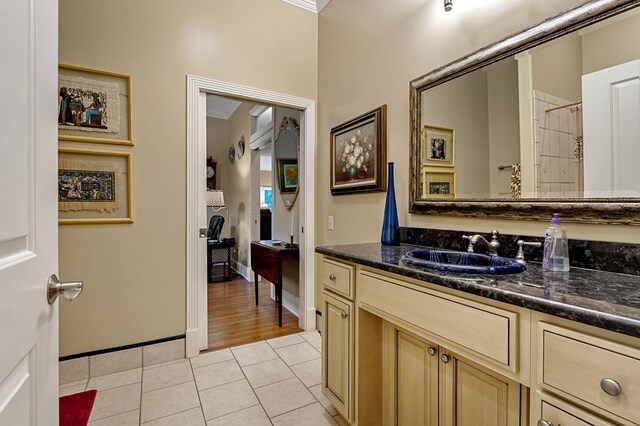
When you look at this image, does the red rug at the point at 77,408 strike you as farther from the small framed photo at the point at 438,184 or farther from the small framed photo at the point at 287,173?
the small framed photo at the point at 287,173

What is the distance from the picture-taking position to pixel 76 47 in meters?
2.08

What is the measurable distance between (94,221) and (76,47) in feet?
3.84

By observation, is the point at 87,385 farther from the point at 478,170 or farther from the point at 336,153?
the point at 478,170

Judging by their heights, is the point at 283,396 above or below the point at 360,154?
below

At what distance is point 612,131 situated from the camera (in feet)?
3.59

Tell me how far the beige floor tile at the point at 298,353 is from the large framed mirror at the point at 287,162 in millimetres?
1553

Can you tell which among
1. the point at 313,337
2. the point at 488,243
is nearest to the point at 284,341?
the point at 313,337

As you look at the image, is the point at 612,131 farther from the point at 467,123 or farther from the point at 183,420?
the point at 183,420

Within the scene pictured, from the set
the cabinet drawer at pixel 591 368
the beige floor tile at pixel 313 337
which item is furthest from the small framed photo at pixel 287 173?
the cabinet drawer at pixel 591 368

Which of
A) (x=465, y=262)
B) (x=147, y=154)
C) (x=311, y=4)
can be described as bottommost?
(x=465, y=262)

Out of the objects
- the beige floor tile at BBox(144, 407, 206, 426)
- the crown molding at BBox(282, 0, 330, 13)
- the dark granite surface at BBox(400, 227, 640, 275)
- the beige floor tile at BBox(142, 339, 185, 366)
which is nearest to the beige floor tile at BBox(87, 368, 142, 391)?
the beige floor tile at BBox(142, 339, 185, 366)

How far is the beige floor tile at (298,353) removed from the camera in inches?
92.6

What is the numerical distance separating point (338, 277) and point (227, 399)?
1059 millimetres

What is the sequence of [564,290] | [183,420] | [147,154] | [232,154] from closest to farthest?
1. [564,290]
2. [183,420]
3. [147,154]
4. [232,154]
